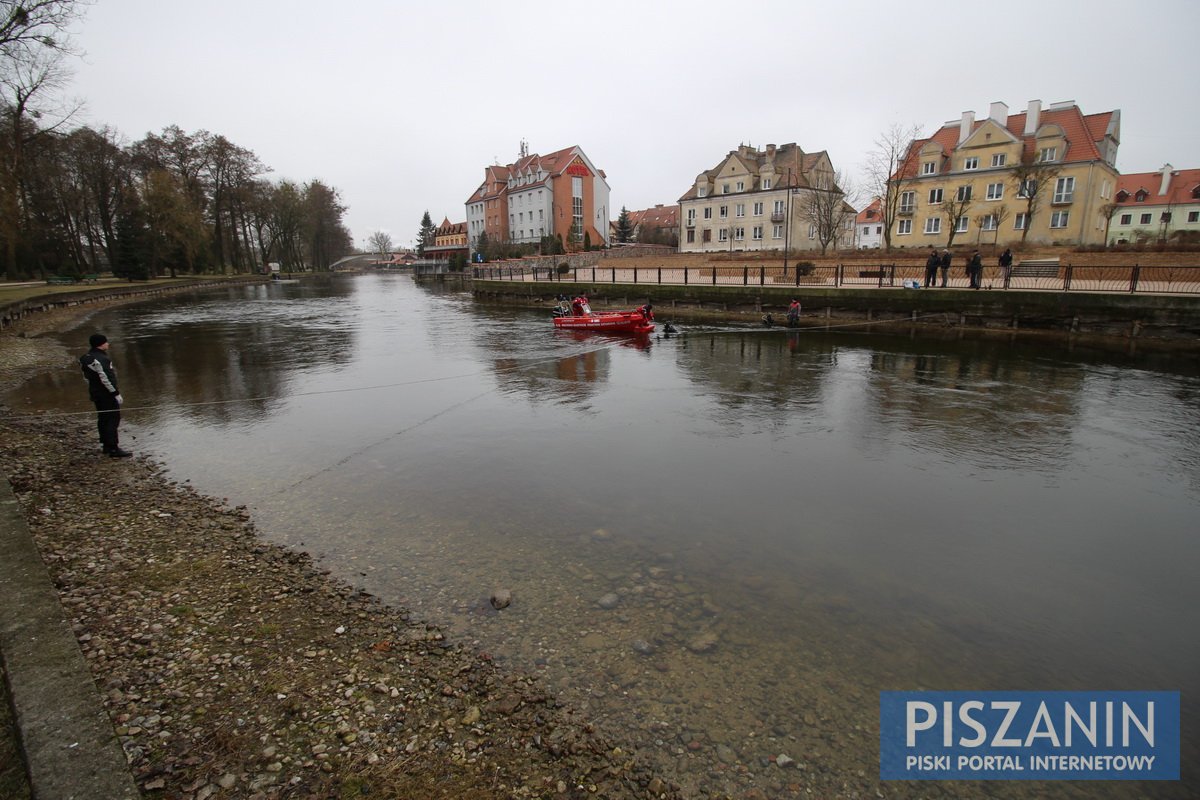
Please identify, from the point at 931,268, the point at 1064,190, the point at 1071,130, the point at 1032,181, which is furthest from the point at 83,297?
the point at 1071,130

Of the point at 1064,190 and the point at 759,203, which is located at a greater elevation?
the point at 759,203

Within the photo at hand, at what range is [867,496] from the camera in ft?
27.1

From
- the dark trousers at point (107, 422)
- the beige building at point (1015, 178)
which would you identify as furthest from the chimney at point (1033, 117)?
the dark trousers at point (107, 422)

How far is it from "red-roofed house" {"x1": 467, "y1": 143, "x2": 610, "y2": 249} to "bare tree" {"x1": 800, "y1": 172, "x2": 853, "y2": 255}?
25418 mm

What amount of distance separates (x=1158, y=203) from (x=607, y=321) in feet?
240

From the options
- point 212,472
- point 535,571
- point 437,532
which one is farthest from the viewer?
point 212,472

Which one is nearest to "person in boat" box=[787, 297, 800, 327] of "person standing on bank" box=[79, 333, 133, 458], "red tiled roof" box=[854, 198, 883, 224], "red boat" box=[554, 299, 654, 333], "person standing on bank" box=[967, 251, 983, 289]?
"red boat" box=[554, 299, 654, 333]

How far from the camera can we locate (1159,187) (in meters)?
66.1

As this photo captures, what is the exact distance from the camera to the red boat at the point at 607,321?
956 inches

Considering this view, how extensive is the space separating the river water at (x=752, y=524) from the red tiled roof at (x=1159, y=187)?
67.3 metres

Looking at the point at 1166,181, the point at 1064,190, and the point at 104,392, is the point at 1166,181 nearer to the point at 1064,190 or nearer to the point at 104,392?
the point at 1064,190

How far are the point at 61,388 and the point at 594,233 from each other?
71115 millimetres

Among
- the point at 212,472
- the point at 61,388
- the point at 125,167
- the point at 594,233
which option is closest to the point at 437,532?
the point at 212,472

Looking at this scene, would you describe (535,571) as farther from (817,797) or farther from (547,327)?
(547,327)
